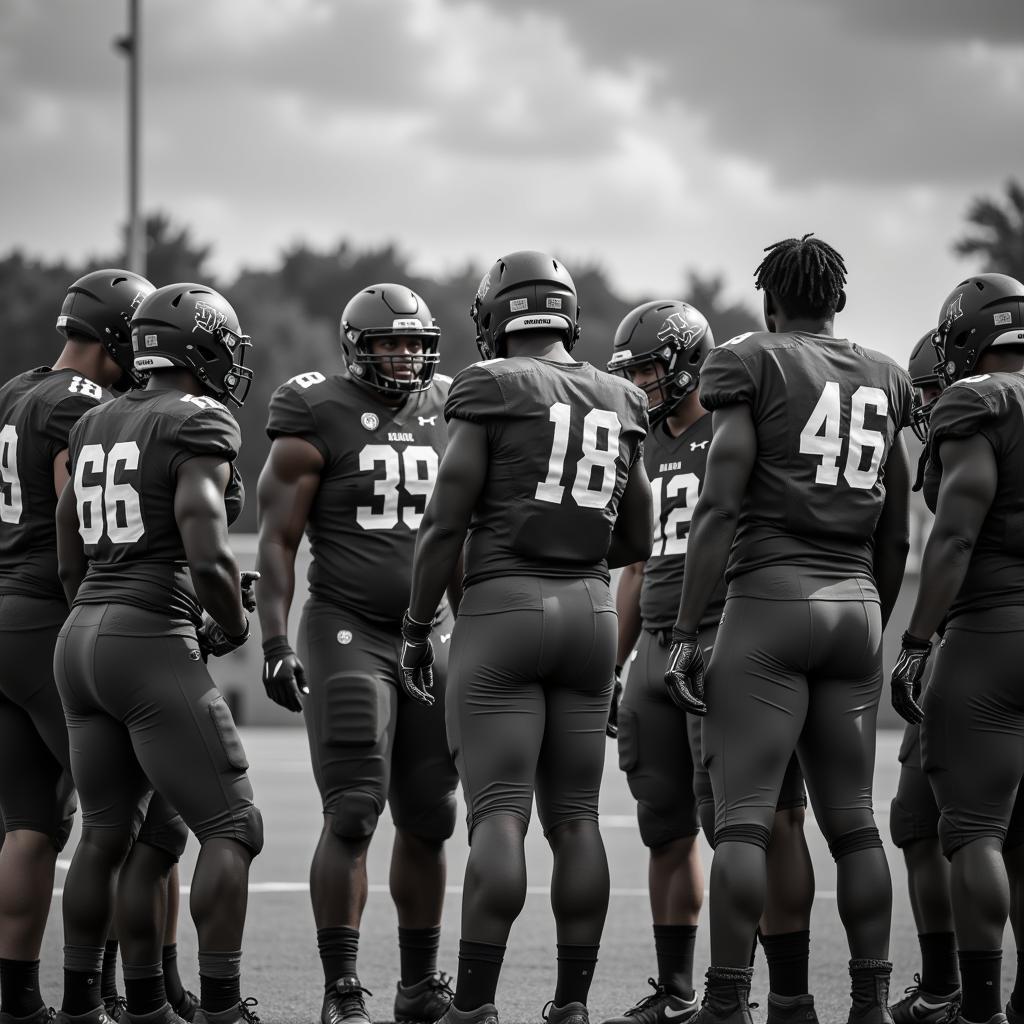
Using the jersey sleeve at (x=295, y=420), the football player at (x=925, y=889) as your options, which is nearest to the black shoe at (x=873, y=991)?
the football player at (x=925, y=889)

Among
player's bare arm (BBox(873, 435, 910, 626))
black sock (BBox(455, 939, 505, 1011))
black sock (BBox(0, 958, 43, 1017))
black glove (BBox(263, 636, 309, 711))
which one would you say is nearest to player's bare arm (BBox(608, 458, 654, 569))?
player's bare arm (BBox(873, 435, 910, 626))

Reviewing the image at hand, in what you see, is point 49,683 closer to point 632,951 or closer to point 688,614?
point 688,614

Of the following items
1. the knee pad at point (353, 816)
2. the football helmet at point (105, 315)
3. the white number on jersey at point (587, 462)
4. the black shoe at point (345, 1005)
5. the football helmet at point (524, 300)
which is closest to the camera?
the white number on jersey at point (587, 462)

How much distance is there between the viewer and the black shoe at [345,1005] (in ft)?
17.2

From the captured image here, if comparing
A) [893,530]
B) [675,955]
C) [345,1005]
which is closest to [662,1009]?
[675,955]

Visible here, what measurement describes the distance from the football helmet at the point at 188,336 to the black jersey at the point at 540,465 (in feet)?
2.76

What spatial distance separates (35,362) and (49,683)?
51.5 metres

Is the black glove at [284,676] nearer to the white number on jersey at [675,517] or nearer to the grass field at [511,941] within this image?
the grass field at [511,941]

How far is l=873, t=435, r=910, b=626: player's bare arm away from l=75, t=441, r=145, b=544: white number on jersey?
2.36 metres

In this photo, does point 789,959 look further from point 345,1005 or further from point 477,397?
point 477,397

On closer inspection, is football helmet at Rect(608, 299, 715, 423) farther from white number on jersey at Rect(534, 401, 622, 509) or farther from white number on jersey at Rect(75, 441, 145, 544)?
white number on jersey at Rect(75, 441, 145, 544)

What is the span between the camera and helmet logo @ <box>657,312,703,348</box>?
19.7 feet

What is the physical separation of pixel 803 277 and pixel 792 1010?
231 cm

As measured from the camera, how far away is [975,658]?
4961mm
